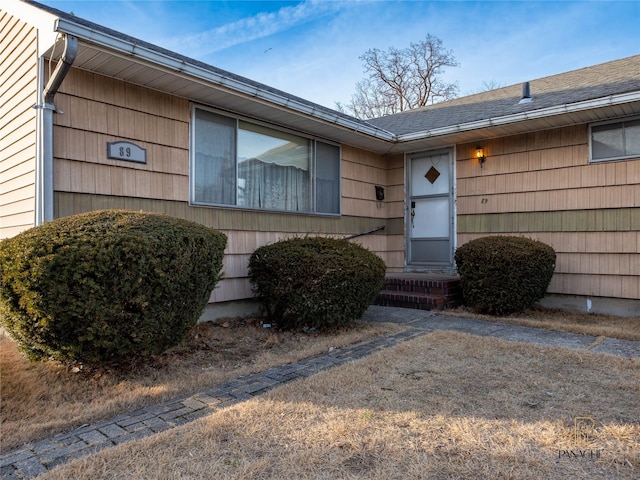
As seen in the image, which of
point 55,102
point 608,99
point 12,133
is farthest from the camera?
point 608,99

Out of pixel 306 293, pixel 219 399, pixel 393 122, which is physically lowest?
pixel 219 399

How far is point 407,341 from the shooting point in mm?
4199

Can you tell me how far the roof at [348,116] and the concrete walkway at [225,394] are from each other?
2770 millimetres

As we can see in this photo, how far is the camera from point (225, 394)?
9.41ft

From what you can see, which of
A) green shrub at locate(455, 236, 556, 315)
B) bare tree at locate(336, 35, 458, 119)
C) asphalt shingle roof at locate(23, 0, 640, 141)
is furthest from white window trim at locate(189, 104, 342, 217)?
bare tree at locate(336, 35, 458, 119)

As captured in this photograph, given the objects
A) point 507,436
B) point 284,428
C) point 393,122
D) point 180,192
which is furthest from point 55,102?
point 393,122

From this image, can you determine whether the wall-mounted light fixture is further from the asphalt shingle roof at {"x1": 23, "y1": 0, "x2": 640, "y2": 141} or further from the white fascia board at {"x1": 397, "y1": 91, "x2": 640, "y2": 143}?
the white fascia board at {"x1": 397, "y1": 91, "x2": 640, "y2": 143}

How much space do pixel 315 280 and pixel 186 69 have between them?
8.11ft

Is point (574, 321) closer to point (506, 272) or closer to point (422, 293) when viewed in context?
point (506, 272)

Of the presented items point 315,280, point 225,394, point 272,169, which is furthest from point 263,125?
point 225,394

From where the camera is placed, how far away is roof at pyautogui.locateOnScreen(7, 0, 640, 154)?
12.6 ft

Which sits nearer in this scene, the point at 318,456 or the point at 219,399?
the point at 318,456

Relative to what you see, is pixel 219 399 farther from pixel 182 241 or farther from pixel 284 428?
pixel 182 241

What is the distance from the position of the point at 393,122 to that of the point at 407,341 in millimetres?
5613
